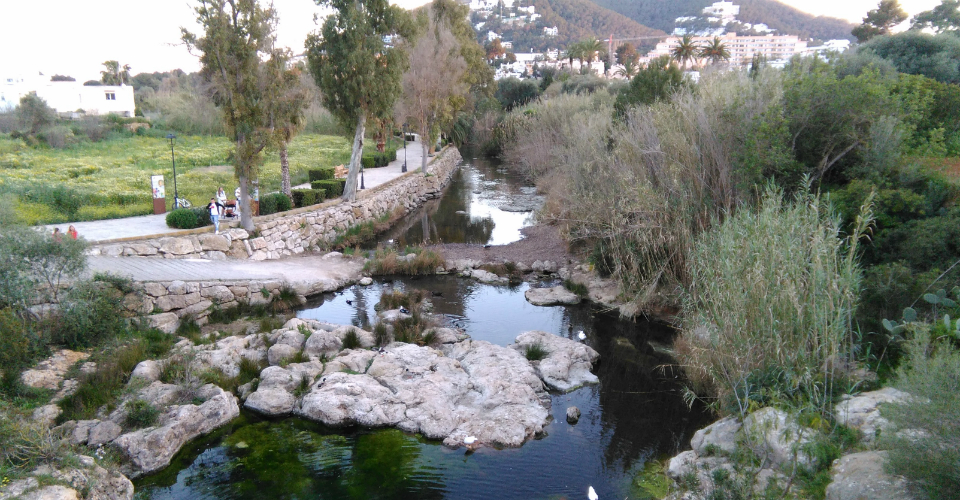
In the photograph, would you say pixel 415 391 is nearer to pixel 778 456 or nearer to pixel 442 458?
pixel 442 458

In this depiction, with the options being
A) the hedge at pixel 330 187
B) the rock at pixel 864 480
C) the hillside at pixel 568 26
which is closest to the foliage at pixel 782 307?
the rock at pixel 864 480

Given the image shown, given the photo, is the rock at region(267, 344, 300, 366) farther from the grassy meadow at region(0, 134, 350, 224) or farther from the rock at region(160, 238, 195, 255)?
the grassy meadow at region(0, 134, 350, 224)

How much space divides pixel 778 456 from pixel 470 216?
1892 cm

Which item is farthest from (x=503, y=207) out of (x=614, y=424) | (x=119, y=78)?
(x=119, y=78)

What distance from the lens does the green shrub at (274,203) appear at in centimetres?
1664

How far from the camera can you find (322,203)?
754 inches

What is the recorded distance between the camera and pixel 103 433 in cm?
750

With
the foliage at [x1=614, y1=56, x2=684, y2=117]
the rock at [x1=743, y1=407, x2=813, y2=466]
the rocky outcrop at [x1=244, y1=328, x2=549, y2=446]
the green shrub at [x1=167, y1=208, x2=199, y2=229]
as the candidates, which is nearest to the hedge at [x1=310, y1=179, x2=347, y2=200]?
the green shrub at [x1=167, y1=208, x2=199, y2=229]

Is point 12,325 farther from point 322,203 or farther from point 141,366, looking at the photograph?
point 322,203

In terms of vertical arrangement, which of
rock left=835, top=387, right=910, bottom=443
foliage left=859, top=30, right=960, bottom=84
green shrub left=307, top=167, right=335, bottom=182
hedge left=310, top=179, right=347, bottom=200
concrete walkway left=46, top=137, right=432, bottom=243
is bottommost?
rock left=835, top=387, right=910, bottom=443

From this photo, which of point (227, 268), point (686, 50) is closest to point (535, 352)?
point (227, 268)

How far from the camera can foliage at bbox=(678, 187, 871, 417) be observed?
6.38 metres

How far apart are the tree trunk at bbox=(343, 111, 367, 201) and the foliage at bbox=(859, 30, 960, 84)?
54.7ft

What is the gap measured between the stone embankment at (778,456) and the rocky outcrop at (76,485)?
6.48 meters
